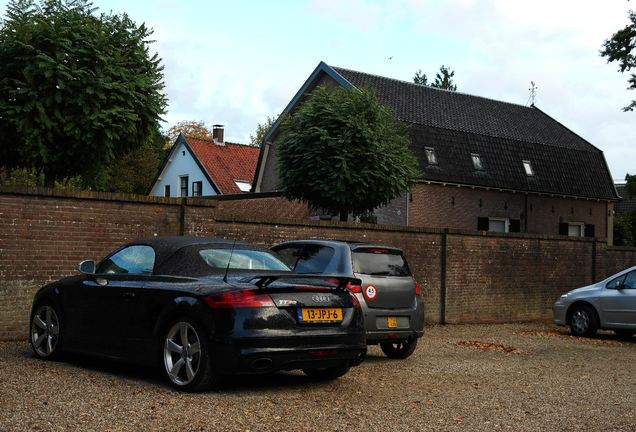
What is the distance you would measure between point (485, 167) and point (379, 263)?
27626 mm

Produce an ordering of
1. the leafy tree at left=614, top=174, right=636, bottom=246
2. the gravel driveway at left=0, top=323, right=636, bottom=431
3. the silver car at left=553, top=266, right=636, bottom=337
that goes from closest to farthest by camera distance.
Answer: the gravel driveway at left=0, top=323, right=636, bottom=431 < the silver car at left=553, top=266, right=636, bottom=337 < the leafy tree at left=614, top=174, right=636, bottom=246

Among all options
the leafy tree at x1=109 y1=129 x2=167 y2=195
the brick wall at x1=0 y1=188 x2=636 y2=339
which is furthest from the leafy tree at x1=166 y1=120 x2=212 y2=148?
the brick wall at x1=0 y1=188 x2=636 y2=339

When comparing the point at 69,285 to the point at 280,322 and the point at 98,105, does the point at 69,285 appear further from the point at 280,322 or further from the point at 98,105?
the point at 98,105

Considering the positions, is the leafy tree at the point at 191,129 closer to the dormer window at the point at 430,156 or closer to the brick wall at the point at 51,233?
the dormer window at the point at 430,156

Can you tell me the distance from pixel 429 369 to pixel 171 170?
47.0 meters

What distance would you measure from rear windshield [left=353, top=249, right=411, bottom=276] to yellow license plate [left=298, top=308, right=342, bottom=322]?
8.40ft

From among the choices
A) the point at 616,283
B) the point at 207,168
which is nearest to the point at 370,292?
the point at 616,283

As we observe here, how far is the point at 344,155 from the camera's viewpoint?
25234mm

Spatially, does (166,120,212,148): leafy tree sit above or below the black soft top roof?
above

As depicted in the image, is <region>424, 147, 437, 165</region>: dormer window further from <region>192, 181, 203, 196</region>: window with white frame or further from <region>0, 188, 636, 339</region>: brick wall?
<region>192, 181, 203, 196</region>: window with white frame

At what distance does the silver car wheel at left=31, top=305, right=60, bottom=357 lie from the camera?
9.70 m

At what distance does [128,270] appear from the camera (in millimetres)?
9078

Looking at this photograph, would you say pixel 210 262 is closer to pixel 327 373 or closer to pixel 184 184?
pixel 327 373

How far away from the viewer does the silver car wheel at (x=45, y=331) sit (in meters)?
9.70
